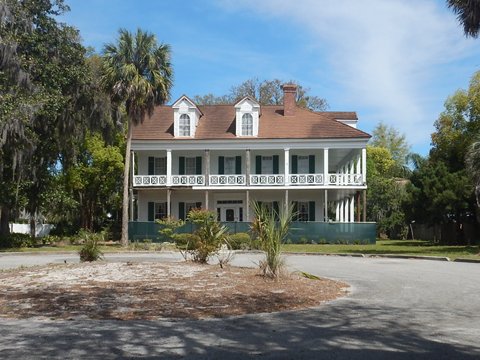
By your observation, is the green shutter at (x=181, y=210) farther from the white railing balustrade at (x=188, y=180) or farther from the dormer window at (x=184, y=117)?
the dormer window at (x=184, y=117)

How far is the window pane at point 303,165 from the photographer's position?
40.3 meters

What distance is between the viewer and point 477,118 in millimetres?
40250

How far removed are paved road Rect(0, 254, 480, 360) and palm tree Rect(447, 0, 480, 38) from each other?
1112 centimetres

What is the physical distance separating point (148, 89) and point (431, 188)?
19876mm

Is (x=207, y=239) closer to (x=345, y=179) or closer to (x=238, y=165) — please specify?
(x=345, y=179)

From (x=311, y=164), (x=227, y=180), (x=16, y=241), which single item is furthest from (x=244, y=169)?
(x=16, y=241)

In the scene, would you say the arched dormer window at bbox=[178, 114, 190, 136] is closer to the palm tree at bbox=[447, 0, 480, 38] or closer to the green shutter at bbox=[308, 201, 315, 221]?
the green shutter at bbox=[308, 201, 315, 221]

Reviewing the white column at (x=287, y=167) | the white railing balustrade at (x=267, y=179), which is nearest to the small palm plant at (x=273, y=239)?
the white column at (x=287, y=167)

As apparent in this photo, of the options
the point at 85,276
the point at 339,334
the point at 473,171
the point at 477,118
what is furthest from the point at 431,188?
the point at 339,334

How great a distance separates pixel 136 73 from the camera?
31.4 m

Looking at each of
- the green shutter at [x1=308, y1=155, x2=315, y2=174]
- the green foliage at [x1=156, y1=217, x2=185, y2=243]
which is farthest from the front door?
the green foliage at [x1=156, y1=217, x2=185, y2=243]

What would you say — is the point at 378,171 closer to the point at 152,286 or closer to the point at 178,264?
the point at 178,264

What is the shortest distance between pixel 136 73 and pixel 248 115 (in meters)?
10.4

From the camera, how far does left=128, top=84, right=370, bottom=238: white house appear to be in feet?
127
